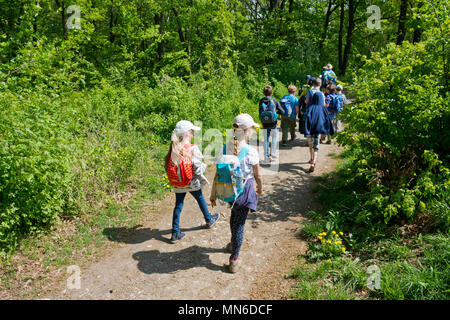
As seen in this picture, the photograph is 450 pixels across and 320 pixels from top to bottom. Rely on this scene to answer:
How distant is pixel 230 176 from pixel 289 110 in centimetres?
515

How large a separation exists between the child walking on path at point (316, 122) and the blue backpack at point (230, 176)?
372 cm

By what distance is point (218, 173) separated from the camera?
4027 mm

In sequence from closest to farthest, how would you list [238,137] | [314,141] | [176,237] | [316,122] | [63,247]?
[238,137] → [63,247] → [176,237] → [316,122] → [314,141]

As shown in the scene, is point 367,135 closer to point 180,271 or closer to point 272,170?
point 272,170

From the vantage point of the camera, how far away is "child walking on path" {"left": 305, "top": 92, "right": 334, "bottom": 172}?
7.19m

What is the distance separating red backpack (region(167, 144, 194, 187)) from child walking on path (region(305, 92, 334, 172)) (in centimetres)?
369

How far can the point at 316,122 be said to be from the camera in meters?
7.18

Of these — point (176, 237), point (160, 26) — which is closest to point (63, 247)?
point (176, 237)

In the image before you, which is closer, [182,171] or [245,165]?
[245,165]

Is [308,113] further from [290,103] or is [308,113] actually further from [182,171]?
[182,171]

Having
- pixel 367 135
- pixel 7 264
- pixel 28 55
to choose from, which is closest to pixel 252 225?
pixel 367 135

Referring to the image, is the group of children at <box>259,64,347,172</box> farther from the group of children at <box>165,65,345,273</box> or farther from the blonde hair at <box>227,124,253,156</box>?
the blonde hair at <box>227,124,253,156</box>

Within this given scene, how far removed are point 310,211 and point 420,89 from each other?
8.64ft

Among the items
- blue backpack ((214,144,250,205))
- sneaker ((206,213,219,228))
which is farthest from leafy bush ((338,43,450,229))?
sneaker ((206,213,219,228))
